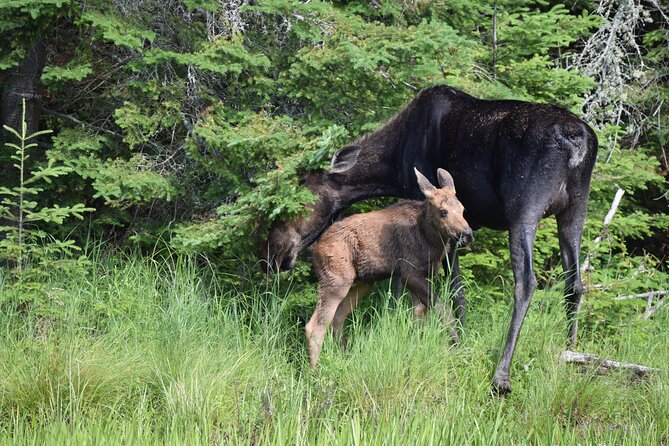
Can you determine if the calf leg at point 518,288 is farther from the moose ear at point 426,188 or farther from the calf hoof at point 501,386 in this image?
the moose ear at point 426,188

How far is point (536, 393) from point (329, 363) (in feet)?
5.19

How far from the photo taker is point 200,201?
9.72 metres

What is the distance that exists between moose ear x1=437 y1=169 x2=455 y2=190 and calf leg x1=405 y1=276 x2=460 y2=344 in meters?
0.82

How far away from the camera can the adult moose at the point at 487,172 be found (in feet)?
25.4

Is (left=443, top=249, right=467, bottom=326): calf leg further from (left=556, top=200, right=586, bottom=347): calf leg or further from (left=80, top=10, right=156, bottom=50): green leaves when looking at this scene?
(left=80, top=10, right=156, bottom=50): green leaves

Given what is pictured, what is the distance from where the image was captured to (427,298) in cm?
808

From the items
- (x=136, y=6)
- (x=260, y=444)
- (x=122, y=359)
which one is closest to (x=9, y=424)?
(x=122, y=359)

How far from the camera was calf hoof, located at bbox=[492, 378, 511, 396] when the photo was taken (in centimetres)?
734

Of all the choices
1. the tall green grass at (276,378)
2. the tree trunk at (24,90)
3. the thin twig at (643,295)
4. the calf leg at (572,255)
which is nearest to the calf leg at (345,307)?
the tall green grass at (276,378)

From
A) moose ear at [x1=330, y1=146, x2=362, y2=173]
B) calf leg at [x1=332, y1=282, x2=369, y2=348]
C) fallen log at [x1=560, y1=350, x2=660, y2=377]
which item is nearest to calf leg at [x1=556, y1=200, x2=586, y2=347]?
fallen log at [x1=560, y1=350, x2=660, y2=377]

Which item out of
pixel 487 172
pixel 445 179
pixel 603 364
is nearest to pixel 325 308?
pixel 445 179

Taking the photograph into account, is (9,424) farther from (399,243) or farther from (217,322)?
(399,243)

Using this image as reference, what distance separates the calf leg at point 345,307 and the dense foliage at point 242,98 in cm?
86

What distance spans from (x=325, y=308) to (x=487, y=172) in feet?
5.87
